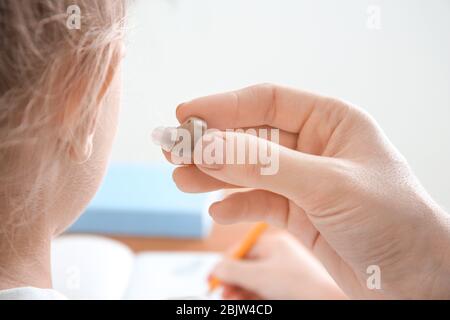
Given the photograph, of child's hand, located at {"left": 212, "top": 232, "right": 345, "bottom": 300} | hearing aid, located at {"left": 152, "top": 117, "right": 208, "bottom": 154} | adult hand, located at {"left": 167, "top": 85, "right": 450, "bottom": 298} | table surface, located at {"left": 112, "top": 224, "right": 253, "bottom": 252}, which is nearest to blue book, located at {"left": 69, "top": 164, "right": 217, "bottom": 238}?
table surface, located at {"left": 112, "top": 224, "right": 253, "bottom": 252}

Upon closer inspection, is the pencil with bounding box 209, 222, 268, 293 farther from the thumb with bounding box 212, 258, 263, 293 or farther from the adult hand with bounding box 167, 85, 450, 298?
the adult hand with bounding box 167, 85, 450, 298

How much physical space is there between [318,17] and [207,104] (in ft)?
0.81

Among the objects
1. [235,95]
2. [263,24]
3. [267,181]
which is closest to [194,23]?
[263,24]

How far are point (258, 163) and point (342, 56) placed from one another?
0.31m

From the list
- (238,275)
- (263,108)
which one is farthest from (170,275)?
(263,108)

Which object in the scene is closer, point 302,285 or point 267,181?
point 267,181

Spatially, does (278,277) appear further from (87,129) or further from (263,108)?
(87,129)

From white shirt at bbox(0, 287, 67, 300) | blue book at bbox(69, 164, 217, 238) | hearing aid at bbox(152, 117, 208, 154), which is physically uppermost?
hearing aid at bbox(152, 117, 208, 154)

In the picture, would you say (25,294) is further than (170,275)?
No

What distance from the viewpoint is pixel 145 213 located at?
792 mm

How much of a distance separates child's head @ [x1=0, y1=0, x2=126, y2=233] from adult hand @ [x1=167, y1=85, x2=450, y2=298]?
9cm

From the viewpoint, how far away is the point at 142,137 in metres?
0.66

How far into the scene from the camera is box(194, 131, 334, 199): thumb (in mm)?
397
